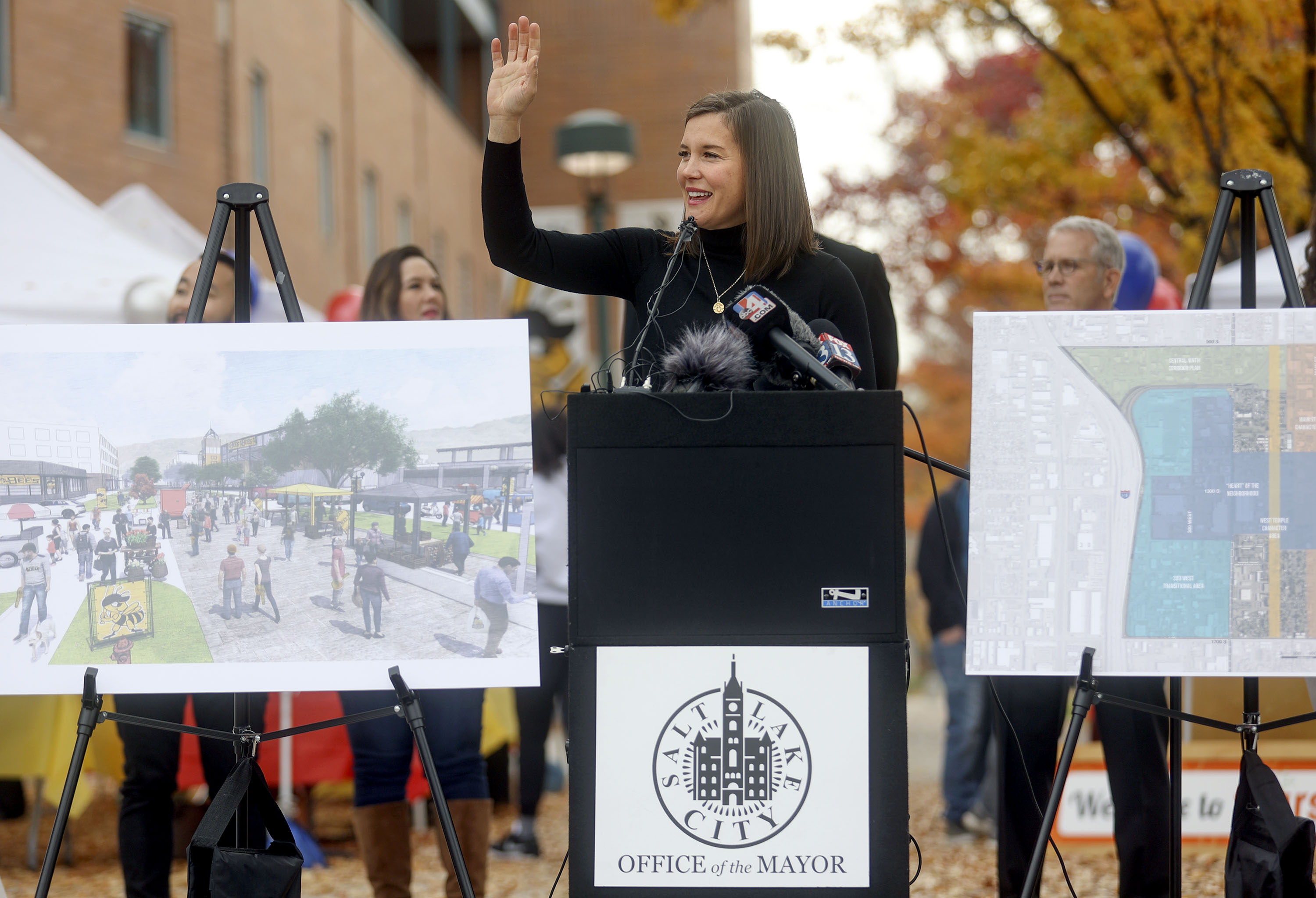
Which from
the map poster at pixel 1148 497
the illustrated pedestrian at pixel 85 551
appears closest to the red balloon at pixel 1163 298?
the map poster at pixel 1148 497

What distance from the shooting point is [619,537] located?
2.37 meters

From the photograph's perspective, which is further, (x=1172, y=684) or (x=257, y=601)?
(x=1172, y=684)

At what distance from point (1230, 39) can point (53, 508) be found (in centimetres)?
556

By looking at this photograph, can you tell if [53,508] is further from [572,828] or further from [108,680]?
[572,828]

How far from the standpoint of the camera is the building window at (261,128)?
13.2 m

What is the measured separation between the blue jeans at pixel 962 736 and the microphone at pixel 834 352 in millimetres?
3685

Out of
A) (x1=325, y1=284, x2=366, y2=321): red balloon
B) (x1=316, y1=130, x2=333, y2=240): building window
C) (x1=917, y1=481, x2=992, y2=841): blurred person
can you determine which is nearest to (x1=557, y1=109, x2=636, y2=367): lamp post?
(x1=325, y1=284, x2=366, y2=321): red balloon

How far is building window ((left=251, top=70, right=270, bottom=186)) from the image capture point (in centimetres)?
1323

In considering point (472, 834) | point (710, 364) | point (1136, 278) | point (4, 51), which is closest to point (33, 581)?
point (472, 834)

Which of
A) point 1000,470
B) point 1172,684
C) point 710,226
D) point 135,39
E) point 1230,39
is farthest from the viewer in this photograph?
point 135,39

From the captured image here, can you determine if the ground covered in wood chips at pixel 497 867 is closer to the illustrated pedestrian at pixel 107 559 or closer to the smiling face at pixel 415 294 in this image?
the smiling face at pixel 415 294

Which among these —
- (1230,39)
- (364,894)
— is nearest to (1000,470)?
(364,894)

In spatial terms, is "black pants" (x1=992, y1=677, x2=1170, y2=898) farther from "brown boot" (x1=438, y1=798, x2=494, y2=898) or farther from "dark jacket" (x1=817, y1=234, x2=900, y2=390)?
"brown boot" (x1=438, y1=798, x2=494, y2=898)

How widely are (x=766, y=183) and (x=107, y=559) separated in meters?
1.58
